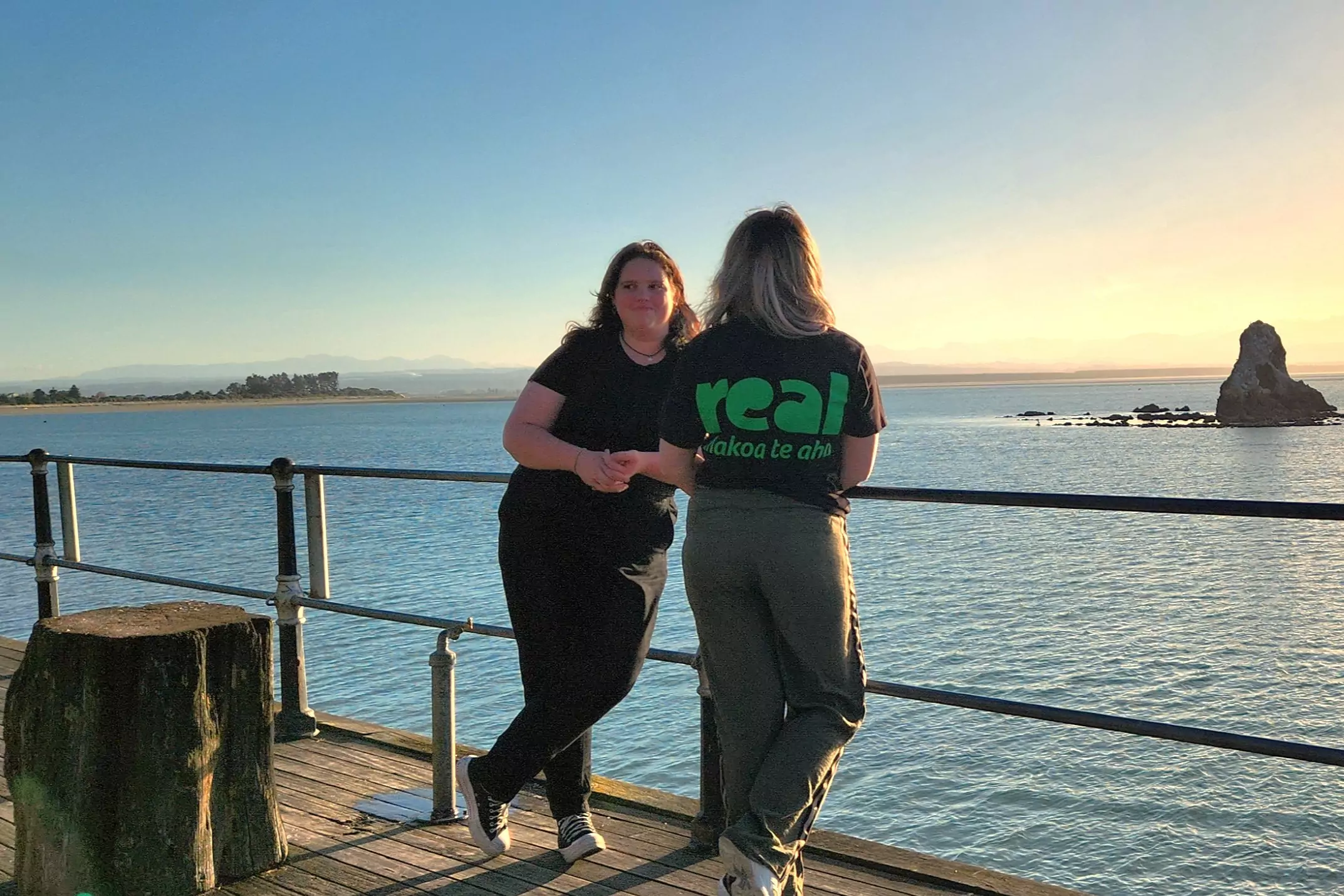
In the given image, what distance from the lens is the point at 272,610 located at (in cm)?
1631

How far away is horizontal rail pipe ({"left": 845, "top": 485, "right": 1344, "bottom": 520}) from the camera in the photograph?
2.57m

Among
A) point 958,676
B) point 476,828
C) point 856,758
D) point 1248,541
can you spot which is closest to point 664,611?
point 958,676

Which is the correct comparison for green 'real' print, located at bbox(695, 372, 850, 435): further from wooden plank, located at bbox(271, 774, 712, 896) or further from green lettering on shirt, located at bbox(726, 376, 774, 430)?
wooden plank, located at bbox(271, 774, 712, 896)

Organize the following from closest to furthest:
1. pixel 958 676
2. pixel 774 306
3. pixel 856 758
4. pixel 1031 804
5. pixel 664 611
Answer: pixel 774 306 → pixel 1031 804 → pixel 856 758 → pixel 958 676 → pixel 664 611

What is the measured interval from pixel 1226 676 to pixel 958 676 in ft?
15.2

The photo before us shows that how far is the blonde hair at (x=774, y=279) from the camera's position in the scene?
8.06 ft

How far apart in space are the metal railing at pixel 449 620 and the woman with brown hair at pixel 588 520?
36cm

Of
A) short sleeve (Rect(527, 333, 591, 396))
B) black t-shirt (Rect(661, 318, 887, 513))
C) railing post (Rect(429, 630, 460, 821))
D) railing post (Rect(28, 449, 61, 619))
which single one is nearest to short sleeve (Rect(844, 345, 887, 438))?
black t-shirt (Rect(661, 318, 887, 513))

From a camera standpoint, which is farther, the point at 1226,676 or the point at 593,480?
the point at 1226,676

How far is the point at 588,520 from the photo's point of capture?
10.3ft

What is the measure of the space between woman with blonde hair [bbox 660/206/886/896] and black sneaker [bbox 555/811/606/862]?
89 cm

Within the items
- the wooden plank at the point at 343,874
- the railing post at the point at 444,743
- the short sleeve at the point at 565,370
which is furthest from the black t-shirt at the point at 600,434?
the wooden plank at the point at 343,874

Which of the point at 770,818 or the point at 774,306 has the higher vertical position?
the point at 774,306

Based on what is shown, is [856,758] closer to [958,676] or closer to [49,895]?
[958,676]
